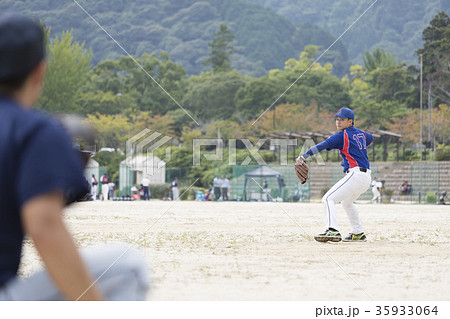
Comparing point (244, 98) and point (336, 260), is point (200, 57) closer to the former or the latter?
point (244, 98)

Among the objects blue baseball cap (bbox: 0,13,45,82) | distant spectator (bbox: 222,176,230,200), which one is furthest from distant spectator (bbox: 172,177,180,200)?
blue baseball cap (bbox: 0,13,45,82)

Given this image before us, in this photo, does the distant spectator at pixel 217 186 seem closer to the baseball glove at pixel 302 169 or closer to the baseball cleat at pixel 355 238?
the baseball cleat at pixel 355 238

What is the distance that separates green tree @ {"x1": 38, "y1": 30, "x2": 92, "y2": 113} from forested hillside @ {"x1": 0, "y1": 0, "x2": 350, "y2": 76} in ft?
214

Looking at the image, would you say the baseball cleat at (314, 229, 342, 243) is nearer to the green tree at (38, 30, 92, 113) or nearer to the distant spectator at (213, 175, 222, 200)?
the distant spectator at (213, 175, 222, 200)

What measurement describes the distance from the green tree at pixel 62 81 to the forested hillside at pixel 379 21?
97121 mm

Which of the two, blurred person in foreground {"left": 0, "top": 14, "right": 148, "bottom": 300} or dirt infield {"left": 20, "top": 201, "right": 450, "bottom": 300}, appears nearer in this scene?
blurred person in foreground {"left": 0, "top": 14, "right": 148, "bottom": 300}

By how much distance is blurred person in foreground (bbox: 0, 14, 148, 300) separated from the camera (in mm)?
1842

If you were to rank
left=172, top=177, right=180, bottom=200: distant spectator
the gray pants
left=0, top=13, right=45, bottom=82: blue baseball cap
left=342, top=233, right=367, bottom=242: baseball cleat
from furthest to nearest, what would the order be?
left=172, top=177, right=180, bottom=200: distant spectator → left=342, top=233, right=367, bottom=242: baseball cleat → the gray pants → left=0, top=13, right=45, bottom=82: blue baseball cap

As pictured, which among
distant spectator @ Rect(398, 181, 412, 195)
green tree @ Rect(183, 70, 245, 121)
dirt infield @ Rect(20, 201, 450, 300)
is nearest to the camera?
dirt infield @ Rect(20, 201, 450, 300)

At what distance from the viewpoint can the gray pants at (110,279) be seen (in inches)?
86.9

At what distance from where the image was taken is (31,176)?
72.1 inches

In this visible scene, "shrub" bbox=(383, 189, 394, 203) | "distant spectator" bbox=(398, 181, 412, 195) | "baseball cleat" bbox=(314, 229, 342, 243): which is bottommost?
"shrub" bbox=(383, 189, 394, 203)

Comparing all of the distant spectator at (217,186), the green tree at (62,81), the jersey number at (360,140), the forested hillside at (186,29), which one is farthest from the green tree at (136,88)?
the jersey number at (360,140)

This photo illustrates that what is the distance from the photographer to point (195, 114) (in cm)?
7319
